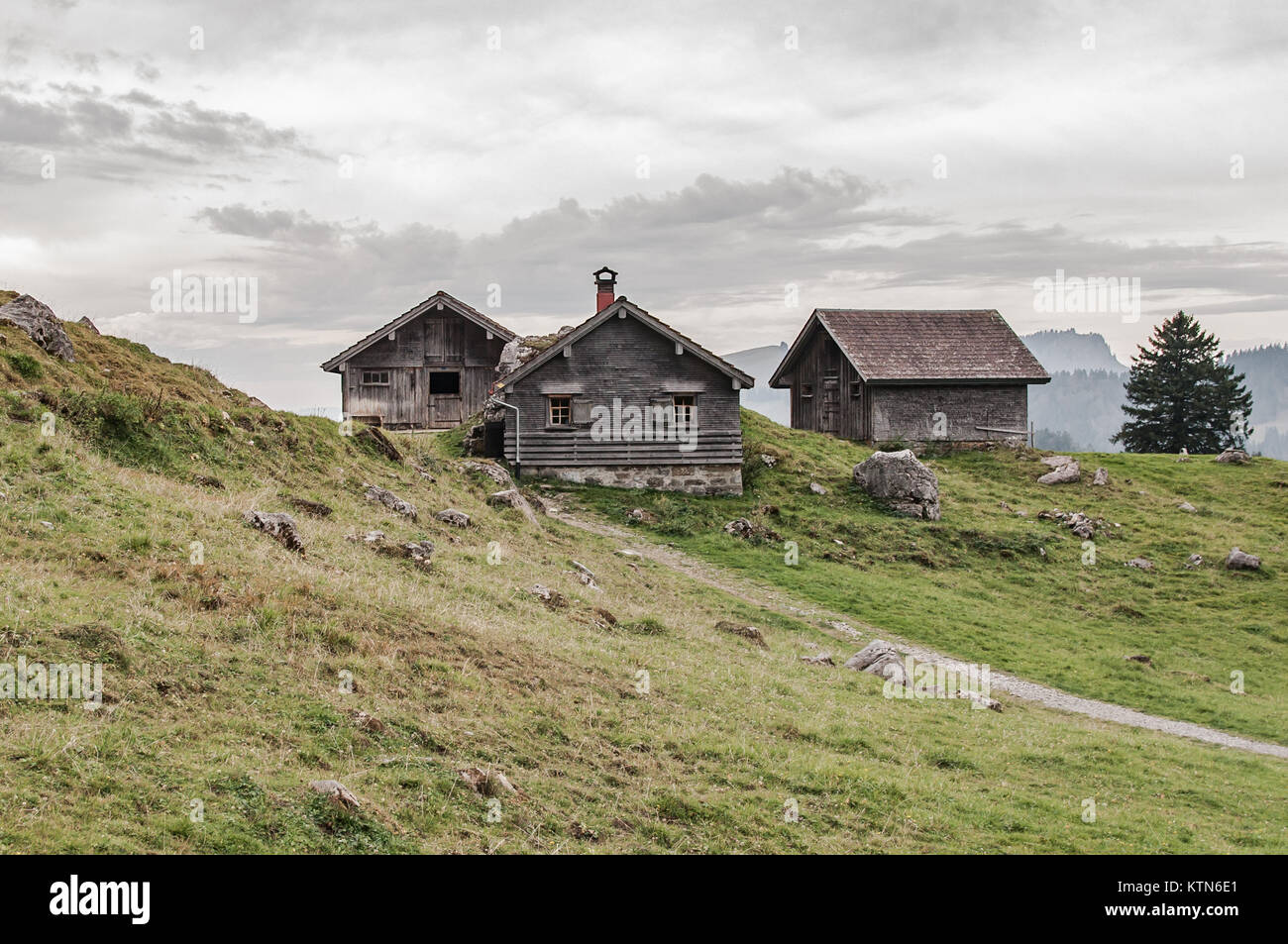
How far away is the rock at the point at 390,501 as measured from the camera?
25.5m

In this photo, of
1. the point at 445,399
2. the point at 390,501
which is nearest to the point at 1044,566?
the point at 390,501

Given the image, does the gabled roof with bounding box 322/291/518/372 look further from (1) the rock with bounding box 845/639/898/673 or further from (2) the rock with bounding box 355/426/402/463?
(1) the rock with bounding box 845/639/898/673

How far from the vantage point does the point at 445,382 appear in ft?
160

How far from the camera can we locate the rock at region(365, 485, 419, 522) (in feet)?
83.8

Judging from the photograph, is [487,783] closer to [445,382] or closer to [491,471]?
[491,471]

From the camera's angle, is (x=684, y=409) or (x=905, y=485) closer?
(x=905, y=485)

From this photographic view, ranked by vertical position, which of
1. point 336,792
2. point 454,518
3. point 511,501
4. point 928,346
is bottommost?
point 336,792

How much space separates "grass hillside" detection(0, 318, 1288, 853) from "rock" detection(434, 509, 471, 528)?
0.49 metres

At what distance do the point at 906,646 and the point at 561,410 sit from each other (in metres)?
19.4

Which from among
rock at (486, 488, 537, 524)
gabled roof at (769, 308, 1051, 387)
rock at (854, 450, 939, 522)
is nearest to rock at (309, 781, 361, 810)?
rock at (486, 488, 537, 524)

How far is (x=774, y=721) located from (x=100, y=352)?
21.0m

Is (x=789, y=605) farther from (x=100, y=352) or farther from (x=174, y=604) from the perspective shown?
(x=100, y=352)
